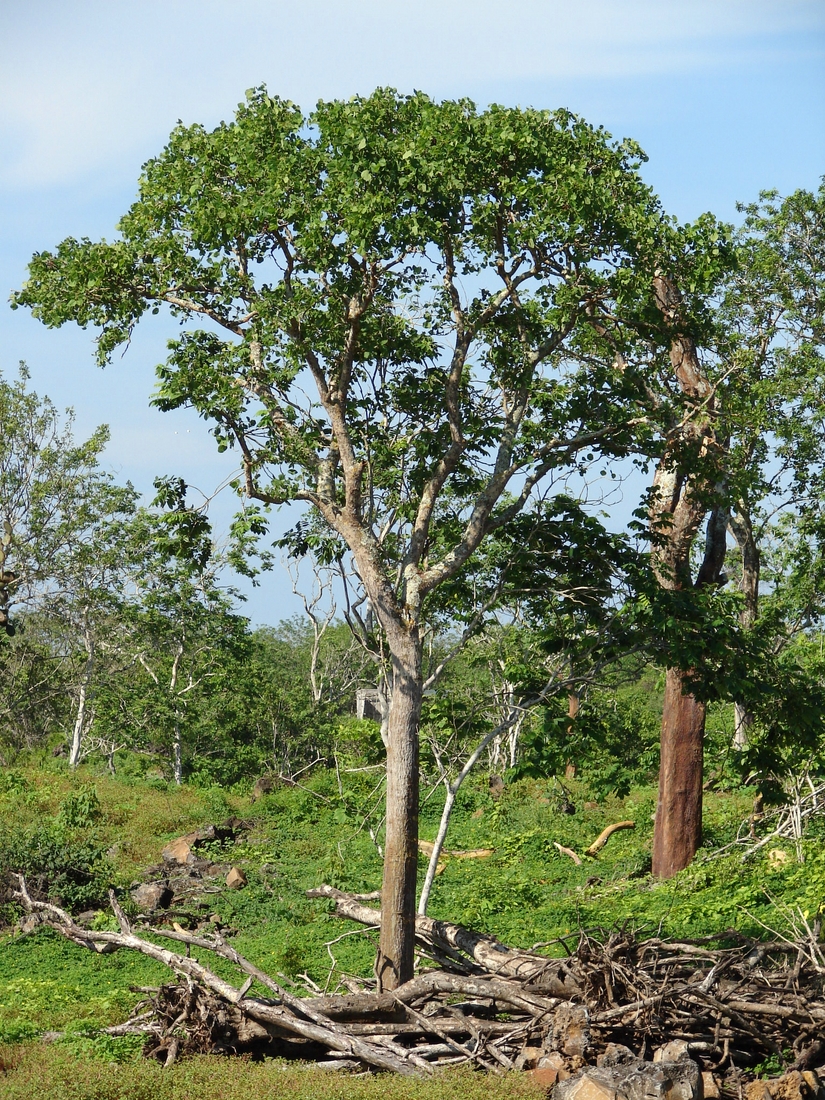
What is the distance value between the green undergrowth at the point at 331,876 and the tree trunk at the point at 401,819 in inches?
23.3

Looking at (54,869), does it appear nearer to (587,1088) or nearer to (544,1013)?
(544,1013)

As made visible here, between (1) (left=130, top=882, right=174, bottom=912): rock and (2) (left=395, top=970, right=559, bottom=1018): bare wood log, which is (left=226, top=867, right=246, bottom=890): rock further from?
(2) (left=395, top=970, right=559, bottom=1018): bare wood log

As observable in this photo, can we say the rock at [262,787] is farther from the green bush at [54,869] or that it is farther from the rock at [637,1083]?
the rock at [637,1083]

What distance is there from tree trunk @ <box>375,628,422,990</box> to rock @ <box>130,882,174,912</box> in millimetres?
6693

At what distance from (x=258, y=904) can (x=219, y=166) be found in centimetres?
1102

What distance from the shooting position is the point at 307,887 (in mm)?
17766

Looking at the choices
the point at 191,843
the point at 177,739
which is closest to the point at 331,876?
the point at 191,843

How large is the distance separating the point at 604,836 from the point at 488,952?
31.0 feet

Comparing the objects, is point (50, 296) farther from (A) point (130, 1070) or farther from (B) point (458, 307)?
(A) point (130, 1070)

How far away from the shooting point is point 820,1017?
8.67 m

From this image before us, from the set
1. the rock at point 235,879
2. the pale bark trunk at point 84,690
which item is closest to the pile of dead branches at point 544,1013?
the rock at point 235,879

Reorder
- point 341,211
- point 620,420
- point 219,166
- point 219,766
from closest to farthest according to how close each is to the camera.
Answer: point 341,211, point 219,166, point 620,420, point 219,766

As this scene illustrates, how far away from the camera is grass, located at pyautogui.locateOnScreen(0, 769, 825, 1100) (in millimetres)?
8922

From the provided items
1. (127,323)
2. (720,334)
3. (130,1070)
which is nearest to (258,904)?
(130,1070)
